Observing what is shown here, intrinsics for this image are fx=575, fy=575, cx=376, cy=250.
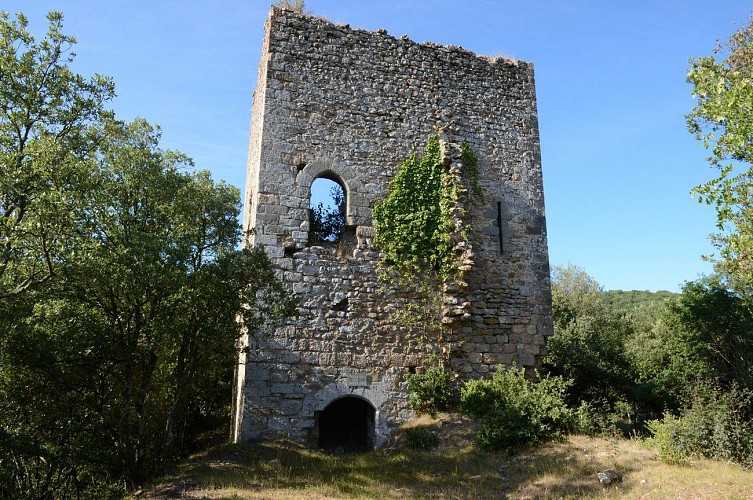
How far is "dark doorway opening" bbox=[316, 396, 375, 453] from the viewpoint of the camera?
11883 mm

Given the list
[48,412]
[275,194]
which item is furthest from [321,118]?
[48,412]

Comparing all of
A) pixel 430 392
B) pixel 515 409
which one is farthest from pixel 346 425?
pixel 515 409

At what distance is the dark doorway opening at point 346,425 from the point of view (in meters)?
11.9

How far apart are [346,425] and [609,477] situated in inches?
232

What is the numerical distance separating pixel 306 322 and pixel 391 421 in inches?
101

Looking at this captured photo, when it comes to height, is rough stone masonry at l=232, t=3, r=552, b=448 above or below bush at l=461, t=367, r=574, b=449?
above

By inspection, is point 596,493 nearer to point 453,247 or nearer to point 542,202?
point 453,247

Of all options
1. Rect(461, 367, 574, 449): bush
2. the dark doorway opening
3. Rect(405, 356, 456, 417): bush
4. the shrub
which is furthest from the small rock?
the dark doorway opening

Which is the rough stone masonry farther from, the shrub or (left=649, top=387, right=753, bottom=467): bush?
(left=649, top=387, right=753, bottom=467): bush

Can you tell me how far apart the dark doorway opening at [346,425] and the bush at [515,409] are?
2.20 m

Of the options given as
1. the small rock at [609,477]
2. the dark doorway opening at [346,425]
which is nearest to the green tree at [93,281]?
the dark doorway opening at [346,425]

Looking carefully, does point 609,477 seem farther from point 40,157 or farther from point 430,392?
point 40,157

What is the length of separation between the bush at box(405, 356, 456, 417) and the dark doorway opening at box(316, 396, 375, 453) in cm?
95

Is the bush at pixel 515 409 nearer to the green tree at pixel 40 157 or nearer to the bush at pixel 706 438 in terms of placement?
the bush at pixel 706 438
